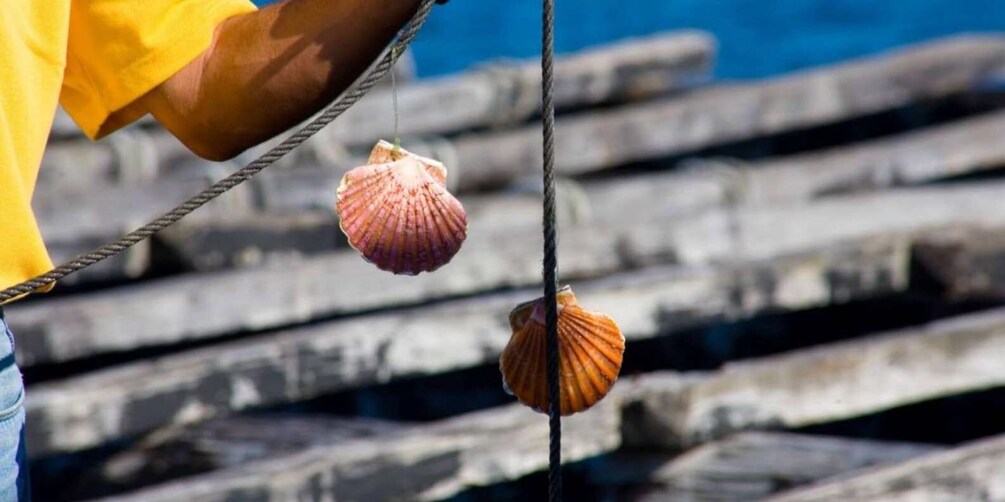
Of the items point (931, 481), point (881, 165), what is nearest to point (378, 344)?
point (931, 481)

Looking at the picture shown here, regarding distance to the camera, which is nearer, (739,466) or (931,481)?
(931,481)

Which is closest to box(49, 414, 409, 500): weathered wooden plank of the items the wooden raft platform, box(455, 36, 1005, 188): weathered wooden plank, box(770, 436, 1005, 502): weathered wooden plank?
the wooden raft platform

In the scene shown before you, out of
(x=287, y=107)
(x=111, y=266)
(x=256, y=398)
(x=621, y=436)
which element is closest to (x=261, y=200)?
(x=111, y=266)

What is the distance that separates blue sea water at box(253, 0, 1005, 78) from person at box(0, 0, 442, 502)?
883 cm

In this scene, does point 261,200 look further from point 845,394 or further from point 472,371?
point 845,394

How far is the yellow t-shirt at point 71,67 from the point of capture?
1729 millimetres

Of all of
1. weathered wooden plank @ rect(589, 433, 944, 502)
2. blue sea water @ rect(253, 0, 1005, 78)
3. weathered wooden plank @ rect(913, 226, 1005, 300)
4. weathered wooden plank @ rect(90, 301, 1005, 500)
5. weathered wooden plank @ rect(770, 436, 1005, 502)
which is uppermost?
blue sea water @ rect(253, 0, 1005, 78)

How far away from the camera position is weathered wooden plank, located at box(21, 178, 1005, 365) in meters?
3.33

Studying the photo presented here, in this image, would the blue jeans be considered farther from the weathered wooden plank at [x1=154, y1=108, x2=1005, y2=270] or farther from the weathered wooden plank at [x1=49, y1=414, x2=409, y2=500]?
the weathered wooden plank at [x1=154, y1=108, x2=1005, y2=270]

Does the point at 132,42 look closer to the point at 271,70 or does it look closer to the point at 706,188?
Answer: the point at 271,70

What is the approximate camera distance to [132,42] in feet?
6.07

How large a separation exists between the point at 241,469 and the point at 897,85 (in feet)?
11.8

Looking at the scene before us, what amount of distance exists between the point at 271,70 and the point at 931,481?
141cm

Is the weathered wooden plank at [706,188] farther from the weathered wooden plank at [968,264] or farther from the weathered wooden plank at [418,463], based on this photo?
the weathered wooden plank at [418,463]
